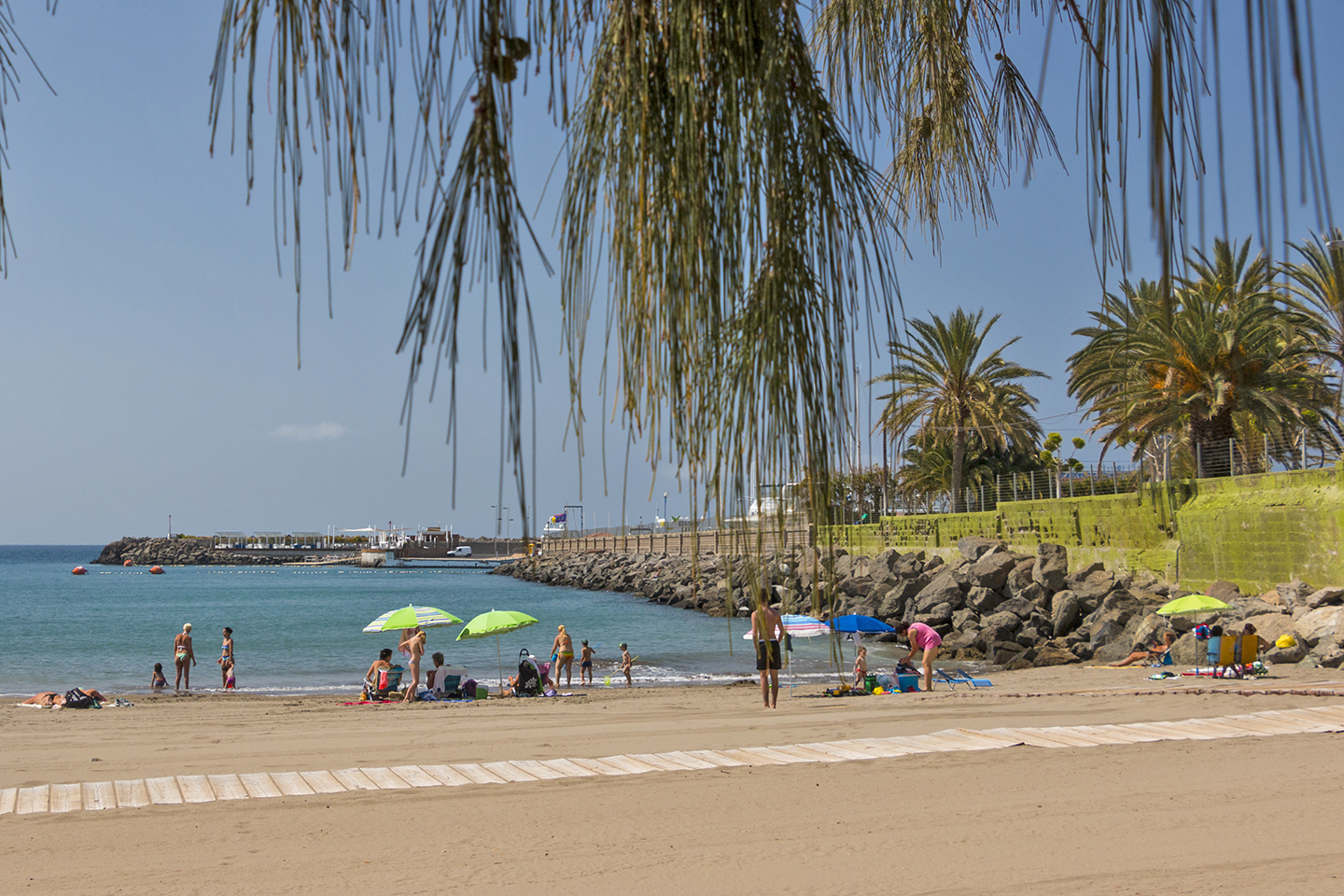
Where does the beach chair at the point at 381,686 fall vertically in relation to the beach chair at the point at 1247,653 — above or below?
below

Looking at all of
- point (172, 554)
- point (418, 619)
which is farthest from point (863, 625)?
point (172, 554)

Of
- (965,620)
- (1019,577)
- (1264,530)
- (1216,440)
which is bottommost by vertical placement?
(965,620)

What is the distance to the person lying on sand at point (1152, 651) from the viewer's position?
17.3 metres

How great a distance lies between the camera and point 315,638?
3572cm

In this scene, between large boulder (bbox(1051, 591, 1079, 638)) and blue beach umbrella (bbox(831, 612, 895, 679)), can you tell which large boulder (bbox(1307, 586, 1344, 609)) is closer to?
large boulder (bbox(1051, 591, 1079, 638))

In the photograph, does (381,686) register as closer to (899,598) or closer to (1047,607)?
(1047,607)

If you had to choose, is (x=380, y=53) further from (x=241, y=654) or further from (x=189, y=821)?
(x=241, y=654)

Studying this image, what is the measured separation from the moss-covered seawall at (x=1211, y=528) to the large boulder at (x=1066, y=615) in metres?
1.98

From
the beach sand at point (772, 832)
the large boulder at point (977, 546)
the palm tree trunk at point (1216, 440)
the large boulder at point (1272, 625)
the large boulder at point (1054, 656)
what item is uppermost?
the palm tree trunk at point (1216, 440)

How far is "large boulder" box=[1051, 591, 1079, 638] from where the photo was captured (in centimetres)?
2327

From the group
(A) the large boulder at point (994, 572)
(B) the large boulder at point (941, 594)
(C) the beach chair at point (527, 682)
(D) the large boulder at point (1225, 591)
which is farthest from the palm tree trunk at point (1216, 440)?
(C) the beach chair at point (527, 682)

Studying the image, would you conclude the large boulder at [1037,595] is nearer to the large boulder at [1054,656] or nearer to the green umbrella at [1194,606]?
→ the large boulder at [1054,656]

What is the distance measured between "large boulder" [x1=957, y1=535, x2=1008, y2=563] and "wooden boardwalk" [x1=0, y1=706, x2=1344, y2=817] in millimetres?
22597

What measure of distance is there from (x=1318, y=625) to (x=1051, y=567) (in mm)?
10993
